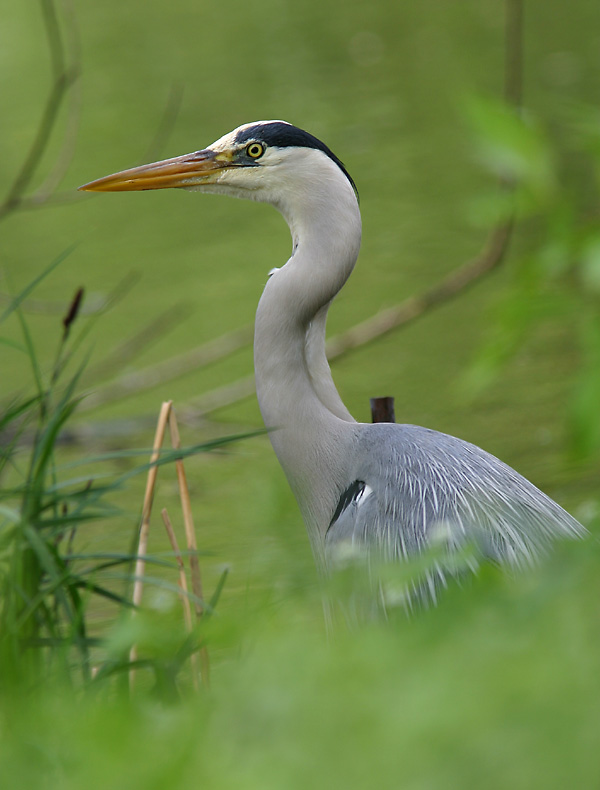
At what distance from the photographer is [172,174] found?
2725 mm

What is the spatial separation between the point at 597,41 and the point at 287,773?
10747mm

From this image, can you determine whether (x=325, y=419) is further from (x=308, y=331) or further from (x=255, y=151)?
(x=255, y=151)

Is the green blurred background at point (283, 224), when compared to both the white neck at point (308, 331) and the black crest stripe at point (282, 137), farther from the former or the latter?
the black crest stripe at point (282, 137)

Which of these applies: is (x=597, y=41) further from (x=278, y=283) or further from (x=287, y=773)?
(x=287, y=773)

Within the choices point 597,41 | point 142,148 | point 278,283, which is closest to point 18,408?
point 278,283

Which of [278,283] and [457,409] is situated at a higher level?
[278,283]

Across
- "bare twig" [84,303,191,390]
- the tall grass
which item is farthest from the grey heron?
"bare twig" [84,303,191,390]

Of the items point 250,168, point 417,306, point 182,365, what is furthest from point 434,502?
point 182,365

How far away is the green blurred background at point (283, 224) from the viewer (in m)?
4.01

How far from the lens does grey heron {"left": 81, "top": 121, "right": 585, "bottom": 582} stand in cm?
229

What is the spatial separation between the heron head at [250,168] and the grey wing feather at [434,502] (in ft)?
2.17

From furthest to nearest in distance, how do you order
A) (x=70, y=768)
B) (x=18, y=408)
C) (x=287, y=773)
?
(x=18, y=408) < (x=70, y=768) < (x=287, y=773)

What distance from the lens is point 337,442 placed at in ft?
8.45

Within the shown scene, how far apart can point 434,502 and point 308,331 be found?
0.59 metres
